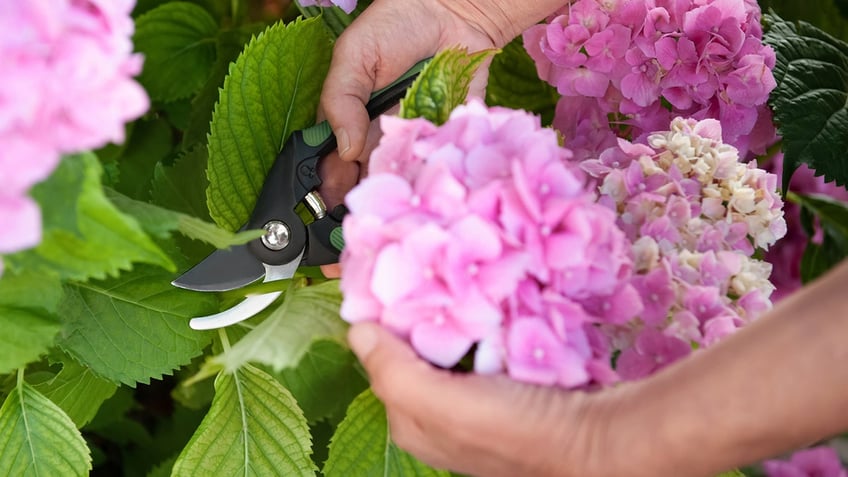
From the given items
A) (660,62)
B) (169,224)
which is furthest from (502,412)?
(660,62)

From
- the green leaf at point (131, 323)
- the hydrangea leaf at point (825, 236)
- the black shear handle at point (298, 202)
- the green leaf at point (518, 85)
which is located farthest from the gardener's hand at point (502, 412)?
the hydrangea leaf at point (825, 236)

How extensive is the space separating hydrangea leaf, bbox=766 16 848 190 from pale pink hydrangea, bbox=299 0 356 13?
0.42 metres

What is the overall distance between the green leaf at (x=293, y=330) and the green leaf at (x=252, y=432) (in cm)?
13

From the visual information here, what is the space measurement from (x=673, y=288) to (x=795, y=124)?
0.35 metres

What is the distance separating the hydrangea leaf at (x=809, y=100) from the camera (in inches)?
32.2

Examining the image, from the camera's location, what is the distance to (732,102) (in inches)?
31.3

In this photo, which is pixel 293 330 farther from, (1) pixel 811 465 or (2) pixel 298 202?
(1) pixel 811 465

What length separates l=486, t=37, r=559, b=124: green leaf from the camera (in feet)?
3.38

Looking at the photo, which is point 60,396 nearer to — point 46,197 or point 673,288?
point 46,197

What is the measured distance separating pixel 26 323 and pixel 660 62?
59cm

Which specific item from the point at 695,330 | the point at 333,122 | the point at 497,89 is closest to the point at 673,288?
the point at 695,330

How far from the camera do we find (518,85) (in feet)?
3.46

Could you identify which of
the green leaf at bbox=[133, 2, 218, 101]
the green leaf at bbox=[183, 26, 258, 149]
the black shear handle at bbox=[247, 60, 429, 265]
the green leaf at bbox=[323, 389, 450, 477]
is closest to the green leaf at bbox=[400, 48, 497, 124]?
the black shear handle at bbox=[247, 60, 429, 265]

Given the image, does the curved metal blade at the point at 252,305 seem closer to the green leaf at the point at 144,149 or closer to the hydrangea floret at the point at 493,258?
the hydrangea floret at the point at 493,258
